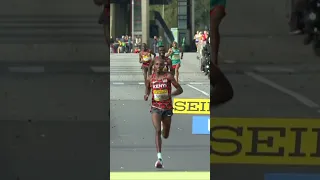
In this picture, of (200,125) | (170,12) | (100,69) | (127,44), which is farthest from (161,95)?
(170,12)

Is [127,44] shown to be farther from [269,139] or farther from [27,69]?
[269,139]

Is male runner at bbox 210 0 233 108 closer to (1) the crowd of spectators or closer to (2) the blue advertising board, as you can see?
(2) the blue advertising board

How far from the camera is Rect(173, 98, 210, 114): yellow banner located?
9.79m

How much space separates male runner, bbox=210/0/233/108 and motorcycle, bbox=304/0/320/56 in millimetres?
588

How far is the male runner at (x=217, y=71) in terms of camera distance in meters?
3.38

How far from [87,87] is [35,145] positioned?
58cm

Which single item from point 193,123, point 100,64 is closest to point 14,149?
point 100,64

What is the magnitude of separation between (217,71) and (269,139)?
0.59 m

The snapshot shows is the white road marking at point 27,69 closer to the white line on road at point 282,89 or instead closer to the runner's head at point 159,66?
the white line on road at point 282,89

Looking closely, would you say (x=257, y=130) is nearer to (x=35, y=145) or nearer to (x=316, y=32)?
(x=316, y=32)

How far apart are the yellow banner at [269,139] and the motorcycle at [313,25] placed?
1.72ft

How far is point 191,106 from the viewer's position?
32.8 ft

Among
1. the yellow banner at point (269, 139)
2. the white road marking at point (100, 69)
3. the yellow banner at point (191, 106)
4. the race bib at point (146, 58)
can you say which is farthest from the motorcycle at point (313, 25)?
the race bib at point (146, 58)

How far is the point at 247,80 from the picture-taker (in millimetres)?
3420
